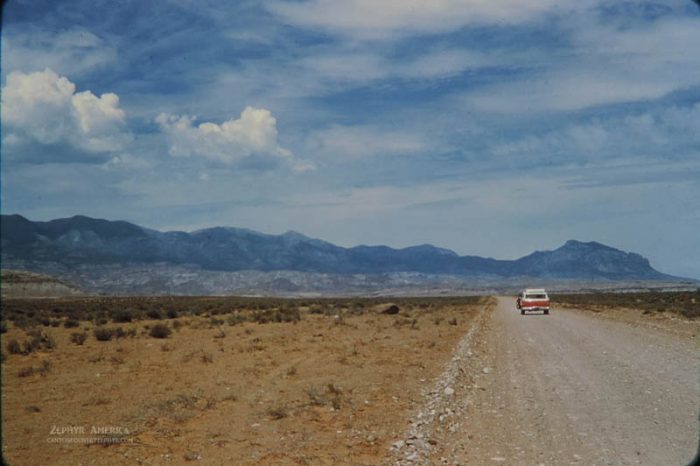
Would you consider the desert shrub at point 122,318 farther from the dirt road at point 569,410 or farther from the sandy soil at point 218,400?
the dirt road at point 569,410

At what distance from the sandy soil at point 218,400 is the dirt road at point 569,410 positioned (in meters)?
1.03

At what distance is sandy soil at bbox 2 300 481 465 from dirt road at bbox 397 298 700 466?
3.37ft

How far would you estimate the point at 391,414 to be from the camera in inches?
455

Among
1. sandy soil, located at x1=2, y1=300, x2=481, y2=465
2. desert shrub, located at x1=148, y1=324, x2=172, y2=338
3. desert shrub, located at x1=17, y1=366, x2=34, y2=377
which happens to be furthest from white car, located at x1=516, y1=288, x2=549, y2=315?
desert shrub, located at x1=17, y1=366, x2=34, y2=377

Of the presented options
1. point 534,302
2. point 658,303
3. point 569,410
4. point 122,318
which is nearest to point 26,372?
point 569,410

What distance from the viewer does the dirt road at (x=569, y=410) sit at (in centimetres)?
802

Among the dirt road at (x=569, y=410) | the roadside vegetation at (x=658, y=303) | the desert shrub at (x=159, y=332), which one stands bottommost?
the roadside vegetation at (x=658, y=303)

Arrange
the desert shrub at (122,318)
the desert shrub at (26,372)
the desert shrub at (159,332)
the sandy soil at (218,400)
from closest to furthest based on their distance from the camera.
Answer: the sandy soil at (218,400), the desert shrub at (26,372), the desert shrub at (159,332), the desert shrub at (122,318)

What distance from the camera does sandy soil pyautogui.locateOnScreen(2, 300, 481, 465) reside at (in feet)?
31.5

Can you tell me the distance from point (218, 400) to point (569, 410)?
24.3ft

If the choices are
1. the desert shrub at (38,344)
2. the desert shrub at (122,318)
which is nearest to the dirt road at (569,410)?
the desert shrub at (38,344)

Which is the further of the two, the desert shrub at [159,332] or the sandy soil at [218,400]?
the desert shrub at [159,332]

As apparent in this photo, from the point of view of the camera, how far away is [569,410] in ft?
33.9

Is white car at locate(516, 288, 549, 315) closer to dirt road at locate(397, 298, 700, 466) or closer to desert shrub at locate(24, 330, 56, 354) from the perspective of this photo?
dirt road at locate(397, 298, 700, 466)
